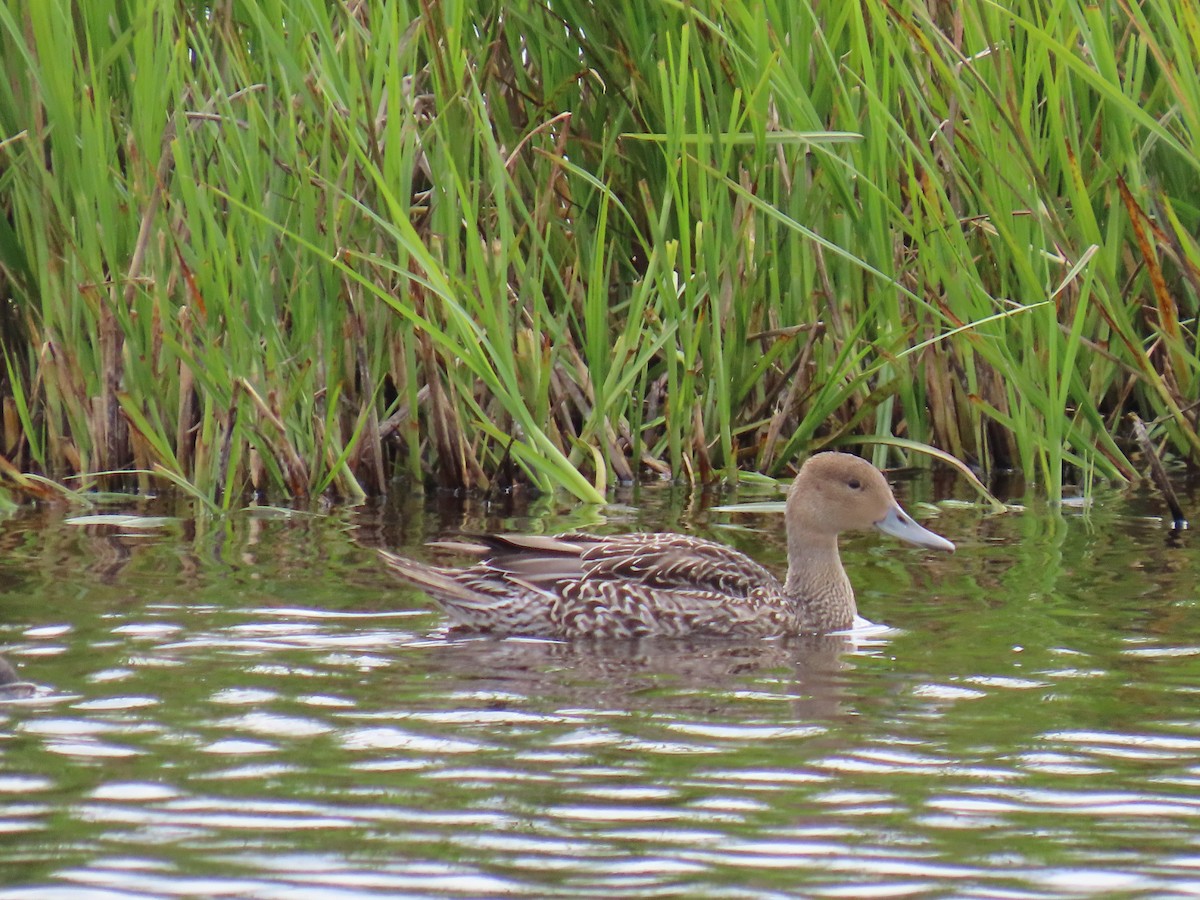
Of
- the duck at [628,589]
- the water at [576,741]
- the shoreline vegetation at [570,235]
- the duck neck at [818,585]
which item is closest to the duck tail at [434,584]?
the duck at [628,589]

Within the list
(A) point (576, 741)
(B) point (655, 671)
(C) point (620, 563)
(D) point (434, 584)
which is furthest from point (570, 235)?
(A) point (576, 741)

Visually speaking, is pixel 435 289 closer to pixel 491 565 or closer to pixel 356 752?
pixel 491 565

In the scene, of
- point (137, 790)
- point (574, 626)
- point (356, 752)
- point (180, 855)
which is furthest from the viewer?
point (574, 626)

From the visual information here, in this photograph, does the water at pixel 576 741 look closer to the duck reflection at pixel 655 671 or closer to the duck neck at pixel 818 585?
the duck reflection at pixel 655 671

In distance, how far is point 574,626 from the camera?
21.7ft

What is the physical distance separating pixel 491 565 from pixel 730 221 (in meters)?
2.27

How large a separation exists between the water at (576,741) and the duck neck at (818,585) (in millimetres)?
147

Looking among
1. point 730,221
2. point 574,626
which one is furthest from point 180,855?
point 730,221

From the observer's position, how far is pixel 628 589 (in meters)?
6.70

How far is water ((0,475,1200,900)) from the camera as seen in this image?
3752 millimetres

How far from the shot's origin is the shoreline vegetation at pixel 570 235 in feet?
25.2

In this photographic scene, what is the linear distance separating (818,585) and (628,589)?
2.17 feet

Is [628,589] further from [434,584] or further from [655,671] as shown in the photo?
[655,671]

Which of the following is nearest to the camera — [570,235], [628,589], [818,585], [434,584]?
[434,584]
